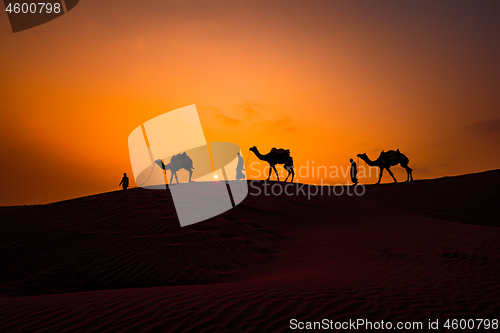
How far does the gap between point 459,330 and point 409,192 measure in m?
25.5

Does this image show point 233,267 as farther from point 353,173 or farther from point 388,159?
point 388,159

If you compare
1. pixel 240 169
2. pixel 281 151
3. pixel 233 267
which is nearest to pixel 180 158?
pixel 240 169

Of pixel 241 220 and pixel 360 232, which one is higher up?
pixel 241 220

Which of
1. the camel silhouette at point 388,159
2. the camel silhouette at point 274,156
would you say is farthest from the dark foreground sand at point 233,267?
the camel silhouette at point 388,159

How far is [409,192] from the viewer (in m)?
26.2

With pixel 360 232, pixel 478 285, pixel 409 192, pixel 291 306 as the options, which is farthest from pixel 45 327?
pixel 409 192

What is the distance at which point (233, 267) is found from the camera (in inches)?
352

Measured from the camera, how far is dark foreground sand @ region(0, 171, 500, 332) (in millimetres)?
4203

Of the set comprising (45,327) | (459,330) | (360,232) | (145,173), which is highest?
(145,173)

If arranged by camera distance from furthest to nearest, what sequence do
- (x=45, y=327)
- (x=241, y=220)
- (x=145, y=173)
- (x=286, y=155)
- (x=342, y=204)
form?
(x=286, y=155) < (x=145, y=173) < (x=342, y=204) < (x=241, y=220) < (x=45, y=327)

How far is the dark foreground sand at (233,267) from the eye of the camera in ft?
13.8

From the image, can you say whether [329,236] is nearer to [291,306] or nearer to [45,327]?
[291,306]

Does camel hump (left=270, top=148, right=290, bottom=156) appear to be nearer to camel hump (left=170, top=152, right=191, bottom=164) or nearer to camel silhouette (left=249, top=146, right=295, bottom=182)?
camel silhouette (left=249, top=146, right=295, bottom=182)

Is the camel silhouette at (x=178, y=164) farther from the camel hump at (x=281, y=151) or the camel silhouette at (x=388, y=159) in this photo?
the camel silhouette at (x=388, y=159)
